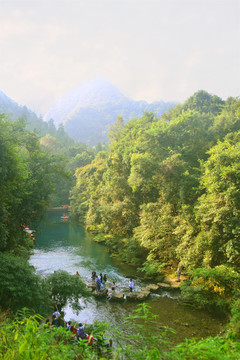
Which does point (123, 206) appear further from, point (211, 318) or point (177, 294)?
point (211, 318)

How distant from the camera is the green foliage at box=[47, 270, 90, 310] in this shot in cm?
1186

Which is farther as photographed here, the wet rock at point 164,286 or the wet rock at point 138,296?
the wet rock at point 164,286

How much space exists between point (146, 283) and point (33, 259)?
41.0 feet

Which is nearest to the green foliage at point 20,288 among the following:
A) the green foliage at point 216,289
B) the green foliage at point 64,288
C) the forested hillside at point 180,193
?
the green foliage at point 64,288

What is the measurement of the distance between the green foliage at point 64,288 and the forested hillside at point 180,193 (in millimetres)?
7923

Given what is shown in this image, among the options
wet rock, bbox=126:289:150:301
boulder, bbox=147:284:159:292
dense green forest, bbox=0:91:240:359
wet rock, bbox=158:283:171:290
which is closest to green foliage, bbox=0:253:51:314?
dense green forest, bbox=0:91:240:359

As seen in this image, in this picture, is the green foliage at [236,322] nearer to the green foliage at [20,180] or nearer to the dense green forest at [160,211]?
the dense green forest at [160,211]

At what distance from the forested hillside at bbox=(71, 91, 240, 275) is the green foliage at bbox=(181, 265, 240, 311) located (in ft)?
3.08

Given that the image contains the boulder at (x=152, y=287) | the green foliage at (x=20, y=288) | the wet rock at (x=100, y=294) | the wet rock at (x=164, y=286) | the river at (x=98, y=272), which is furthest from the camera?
the wet rock at (x=164, y=286)

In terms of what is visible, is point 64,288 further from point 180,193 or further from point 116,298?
point 180,193

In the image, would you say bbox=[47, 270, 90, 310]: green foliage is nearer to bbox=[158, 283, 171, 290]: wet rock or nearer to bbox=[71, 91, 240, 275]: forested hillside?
bbox=[158, 283, 171, 290]: wet rock

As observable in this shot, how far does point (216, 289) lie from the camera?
14406mm

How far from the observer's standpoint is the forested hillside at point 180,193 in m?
15.1

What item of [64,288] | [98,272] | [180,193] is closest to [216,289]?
[180,193]
